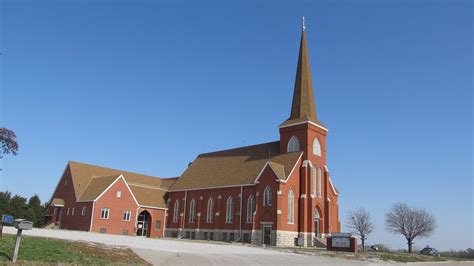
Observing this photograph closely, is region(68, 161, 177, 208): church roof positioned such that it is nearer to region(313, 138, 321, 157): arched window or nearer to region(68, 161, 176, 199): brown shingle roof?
region(68, 161, 176, 199): brown shingle roof

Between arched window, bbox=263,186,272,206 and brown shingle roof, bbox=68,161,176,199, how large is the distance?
25688 mm

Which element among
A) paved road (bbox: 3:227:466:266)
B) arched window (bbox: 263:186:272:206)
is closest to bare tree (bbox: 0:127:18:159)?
paved road (bbox: 3:227:466:266)

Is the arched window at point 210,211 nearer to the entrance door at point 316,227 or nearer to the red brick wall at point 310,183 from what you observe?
the red brick wall at point 310,183

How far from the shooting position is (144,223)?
6638cm

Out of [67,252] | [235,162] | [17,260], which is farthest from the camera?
[235,162]

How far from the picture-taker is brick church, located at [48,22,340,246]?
170ft

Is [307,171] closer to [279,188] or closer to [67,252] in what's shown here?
[279,188]

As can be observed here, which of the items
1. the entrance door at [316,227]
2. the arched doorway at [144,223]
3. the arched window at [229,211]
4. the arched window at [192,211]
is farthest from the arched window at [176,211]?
the entrance door at [316,227]

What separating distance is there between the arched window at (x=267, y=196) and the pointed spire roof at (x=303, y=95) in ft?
33.9

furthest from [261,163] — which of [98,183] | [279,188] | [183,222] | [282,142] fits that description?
[98,183]

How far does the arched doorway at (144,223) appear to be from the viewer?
216ft

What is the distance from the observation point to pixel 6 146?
1364 inches

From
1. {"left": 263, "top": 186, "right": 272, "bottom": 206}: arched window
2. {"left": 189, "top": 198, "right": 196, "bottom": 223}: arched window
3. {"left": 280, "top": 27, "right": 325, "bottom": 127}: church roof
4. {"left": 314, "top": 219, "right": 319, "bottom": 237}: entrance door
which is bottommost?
{"left": 314, "top": 219, "right": 319, "bottom": 237}: entrance door

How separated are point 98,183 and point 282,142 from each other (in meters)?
28.3
